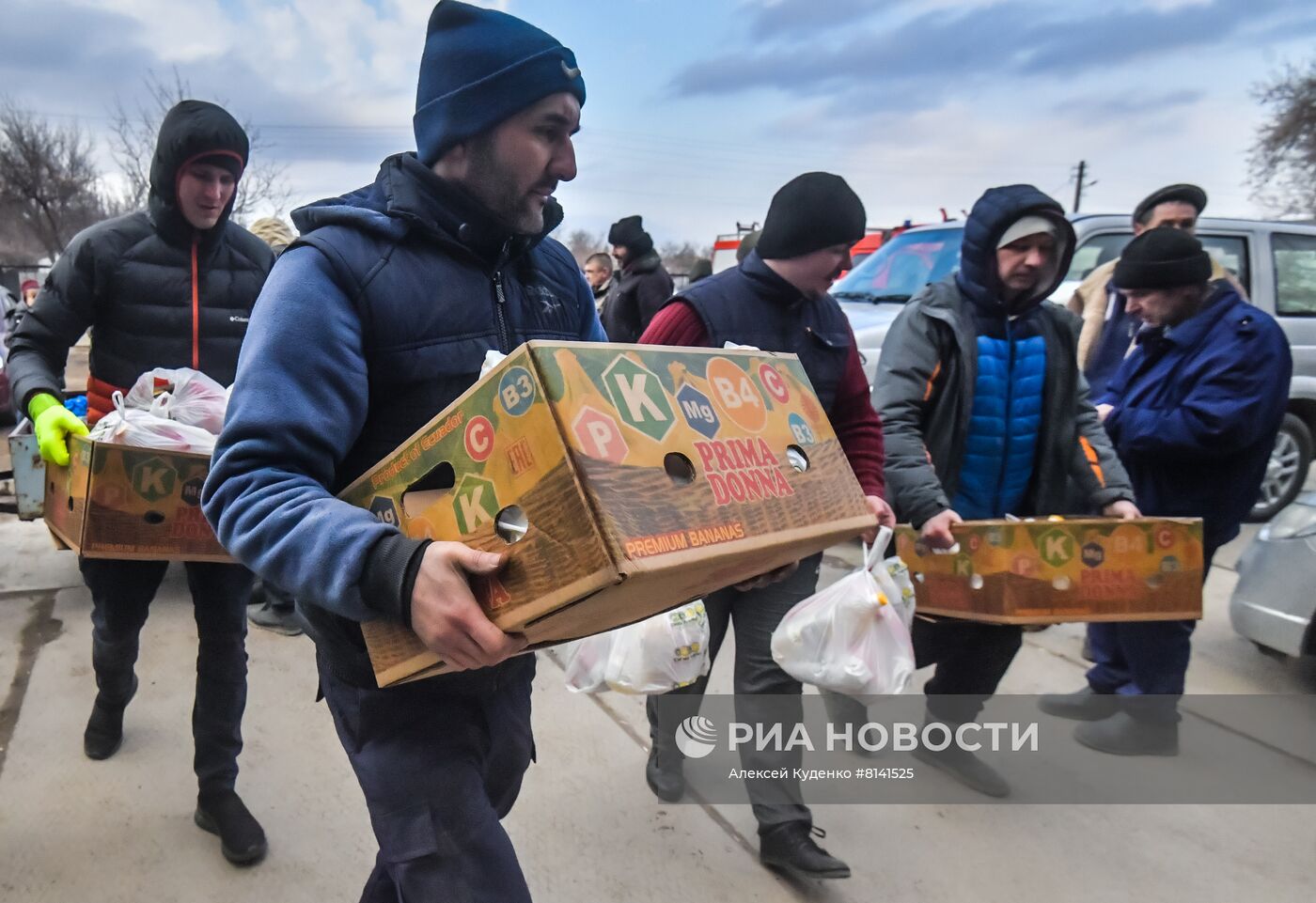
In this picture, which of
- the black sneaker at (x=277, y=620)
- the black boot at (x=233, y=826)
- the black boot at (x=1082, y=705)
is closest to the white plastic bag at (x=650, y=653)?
the black boot at (x=233, y=826)

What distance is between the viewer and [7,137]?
83.3 feet

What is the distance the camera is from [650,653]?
2.61m

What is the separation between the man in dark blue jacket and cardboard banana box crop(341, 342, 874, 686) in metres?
2.38

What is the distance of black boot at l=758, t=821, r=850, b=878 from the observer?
8.60 feet

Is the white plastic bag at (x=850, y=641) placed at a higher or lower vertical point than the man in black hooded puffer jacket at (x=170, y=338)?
lower

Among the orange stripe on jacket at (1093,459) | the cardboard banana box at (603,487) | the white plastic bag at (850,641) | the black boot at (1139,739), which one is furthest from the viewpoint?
the black boot at (1139,739)

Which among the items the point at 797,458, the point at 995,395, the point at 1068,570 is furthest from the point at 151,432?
the point at 1068,570

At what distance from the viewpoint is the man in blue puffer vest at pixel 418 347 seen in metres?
1.30

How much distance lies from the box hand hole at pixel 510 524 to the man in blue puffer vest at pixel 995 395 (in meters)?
1.81

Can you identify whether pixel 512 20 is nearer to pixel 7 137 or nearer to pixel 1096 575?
pixel 1096 575

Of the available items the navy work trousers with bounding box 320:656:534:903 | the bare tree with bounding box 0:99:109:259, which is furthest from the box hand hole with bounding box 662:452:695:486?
the bare tree with bounding box 0:99:109:259

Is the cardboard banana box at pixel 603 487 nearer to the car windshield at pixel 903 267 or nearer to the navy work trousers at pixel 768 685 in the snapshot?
the navy work trousers at pixel 768 685

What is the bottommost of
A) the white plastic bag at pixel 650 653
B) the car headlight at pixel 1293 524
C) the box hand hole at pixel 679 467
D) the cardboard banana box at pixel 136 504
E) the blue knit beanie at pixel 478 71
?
the car headlight at pixel 1293 524

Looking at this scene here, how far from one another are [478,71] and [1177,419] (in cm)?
281
